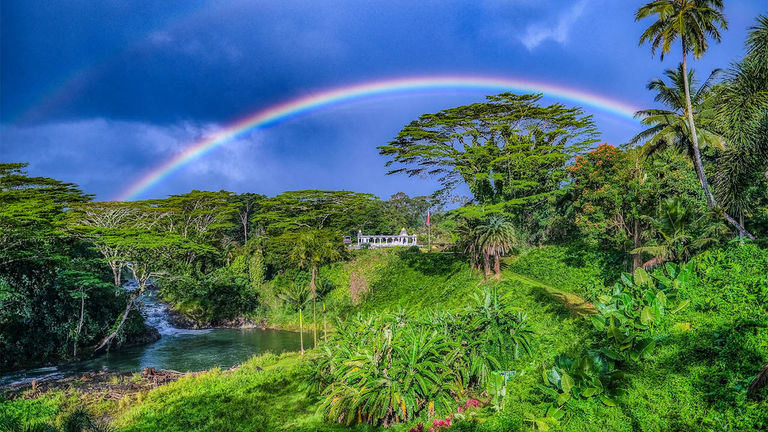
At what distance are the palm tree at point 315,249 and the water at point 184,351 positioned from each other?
11.4 feet

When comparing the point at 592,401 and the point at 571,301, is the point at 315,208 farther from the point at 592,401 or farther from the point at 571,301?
the point at 592,401

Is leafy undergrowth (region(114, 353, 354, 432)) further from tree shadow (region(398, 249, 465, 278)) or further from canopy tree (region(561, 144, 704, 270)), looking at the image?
canopy tree (region(561, 144, 704, 270))

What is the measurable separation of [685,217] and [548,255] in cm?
899

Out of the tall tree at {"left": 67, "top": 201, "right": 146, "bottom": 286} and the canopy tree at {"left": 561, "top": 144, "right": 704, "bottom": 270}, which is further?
the tall tree at {"left": 67, "top": 201, "right": 146, "bottom": 286}

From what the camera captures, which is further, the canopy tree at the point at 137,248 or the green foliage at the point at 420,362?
the canopy tree at the point at 137,248

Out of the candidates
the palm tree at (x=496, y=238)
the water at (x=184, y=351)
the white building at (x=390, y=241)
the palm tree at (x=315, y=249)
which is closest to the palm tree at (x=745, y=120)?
the palm tree at (x=496, y=238)

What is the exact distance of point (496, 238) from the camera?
16938mm

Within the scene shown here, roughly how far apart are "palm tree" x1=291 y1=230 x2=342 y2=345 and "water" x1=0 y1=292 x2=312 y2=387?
11.4ft

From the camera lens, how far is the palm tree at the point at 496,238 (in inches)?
664

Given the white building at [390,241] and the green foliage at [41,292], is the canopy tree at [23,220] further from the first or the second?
the white building at [390,241]

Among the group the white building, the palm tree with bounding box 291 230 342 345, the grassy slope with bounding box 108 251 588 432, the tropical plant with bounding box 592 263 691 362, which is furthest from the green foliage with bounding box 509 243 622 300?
the white building

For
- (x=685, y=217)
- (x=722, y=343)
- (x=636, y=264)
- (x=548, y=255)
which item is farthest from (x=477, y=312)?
(x=548, y=255)

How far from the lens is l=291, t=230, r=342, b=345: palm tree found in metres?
22.3

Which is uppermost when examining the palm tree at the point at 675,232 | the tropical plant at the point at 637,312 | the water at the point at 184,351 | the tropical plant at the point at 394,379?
the palm tree at the point at 675,232
